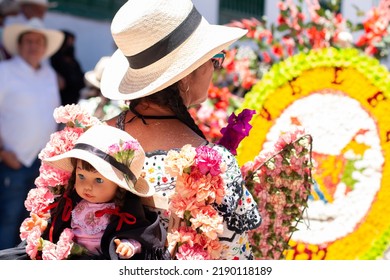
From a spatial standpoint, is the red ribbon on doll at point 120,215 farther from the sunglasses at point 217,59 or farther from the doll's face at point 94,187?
the sunglasses at point 217,59

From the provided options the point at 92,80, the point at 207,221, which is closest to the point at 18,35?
the point at 92,80

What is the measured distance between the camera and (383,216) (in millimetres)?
3863

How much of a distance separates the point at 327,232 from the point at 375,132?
510 millimetres

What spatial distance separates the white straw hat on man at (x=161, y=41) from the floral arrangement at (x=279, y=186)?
1.76 feet

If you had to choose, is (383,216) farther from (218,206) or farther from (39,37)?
(39,37)

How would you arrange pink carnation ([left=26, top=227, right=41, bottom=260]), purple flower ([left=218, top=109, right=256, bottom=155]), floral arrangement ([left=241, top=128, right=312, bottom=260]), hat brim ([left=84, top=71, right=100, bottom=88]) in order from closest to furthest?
1. pink carnation ([left=26, top=227, right=41, bottom=260])
2. purple flower ([left=218, top=109, right=256, bottom=155])
3. floral arrangement ([left=241, top=128, right=312, bottom=260])
4. hat brim ([left=84, top=71, right=100, bottom=88])

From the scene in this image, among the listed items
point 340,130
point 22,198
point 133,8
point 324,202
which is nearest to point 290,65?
point 340,130

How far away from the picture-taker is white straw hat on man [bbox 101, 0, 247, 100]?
94.3 inches

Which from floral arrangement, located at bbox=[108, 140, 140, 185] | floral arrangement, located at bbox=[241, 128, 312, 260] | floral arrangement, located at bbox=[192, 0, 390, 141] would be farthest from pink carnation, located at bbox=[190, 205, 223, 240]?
floral arrangement, located at bbox=[192, 0, 390, 141]

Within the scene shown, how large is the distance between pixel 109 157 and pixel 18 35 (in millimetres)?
3573

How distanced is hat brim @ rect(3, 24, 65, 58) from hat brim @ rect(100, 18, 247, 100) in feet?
10.4

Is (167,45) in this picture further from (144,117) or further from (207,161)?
(207,161)

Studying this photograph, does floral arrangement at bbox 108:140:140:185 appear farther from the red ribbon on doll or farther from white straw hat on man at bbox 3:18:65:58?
white straw hat on man at bbox 3:18:65:58

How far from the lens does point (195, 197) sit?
7.46 ft
